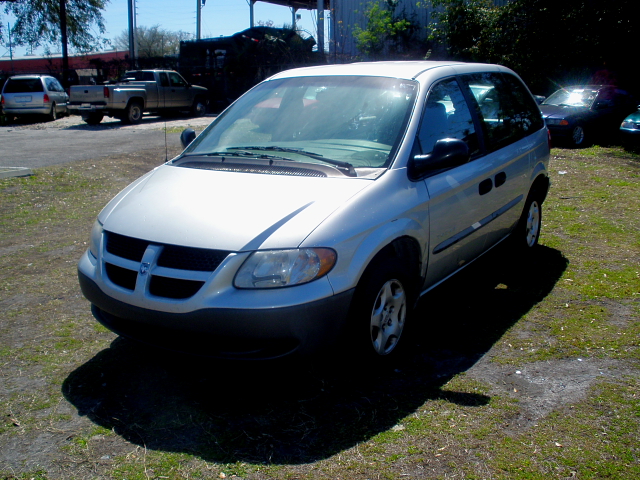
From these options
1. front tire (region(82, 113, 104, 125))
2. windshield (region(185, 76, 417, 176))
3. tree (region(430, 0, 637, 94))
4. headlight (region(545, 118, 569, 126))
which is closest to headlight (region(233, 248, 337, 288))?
windshield (region(185, 76, 417, 176))

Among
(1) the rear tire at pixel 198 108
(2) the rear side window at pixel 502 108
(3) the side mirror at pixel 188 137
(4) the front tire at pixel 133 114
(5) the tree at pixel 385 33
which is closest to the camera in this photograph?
(2) the rear side window at pixel 502 108

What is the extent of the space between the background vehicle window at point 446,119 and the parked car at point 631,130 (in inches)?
429

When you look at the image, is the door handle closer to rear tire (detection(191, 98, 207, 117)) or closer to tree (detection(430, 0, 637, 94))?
tree (detection(430, 0, 637, 94))

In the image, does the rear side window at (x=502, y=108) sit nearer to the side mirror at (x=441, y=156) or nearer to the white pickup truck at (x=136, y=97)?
the side mirror at (x=441, y=156)

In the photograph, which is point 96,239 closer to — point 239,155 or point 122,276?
point 122,276

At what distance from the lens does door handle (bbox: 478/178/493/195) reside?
454 cm

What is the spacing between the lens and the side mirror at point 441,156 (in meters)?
3.79

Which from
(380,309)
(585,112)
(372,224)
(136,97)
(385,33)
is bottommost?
(380,309)

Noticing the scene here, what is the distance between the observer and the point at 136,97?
68.5ft

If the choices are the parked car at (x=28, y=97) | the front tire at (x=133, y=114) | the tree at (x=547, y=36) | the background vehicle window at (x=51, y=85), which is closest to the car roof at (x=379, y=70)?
the tree at (x=547, y=36)

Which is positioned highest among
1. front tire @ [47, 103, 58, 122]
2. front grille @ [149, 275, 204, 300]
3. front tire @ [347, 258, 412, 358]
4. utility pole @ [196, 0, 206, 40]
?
utility pole @ [196, 0, 206, 40]

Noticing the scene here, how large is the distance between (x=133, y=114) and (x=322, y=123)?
1821 centimetres

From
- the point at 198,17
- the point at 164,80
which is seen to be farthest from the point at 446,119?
the point at 198,17

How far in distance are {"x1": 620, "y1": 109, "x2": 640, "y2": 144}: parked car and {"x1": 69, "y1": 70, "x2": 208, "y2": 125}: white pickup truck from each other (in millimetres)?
14977
